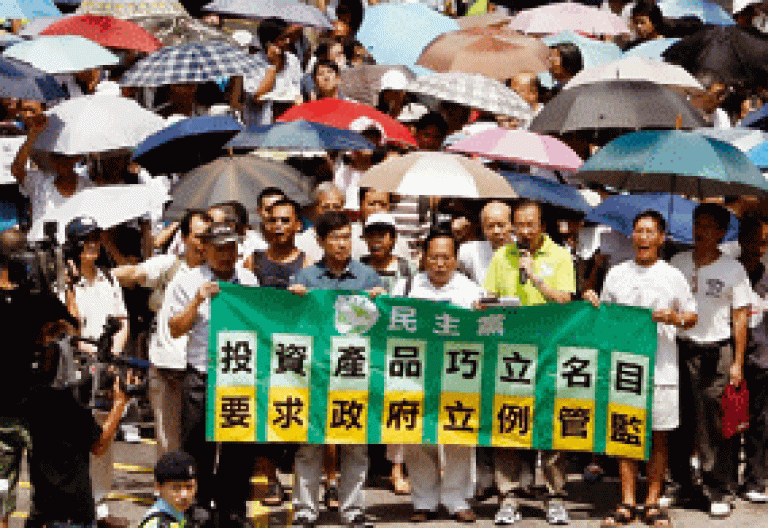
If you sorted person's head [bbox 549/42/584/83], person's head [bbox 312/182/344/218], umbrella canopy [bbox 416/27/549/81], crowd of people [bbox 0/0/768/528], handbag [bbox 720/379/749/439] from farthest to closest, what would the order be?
person's head [bbox 549/42/584/83]
umbrella canopy [bbox 416/27/549/81]
person's head [bbox 312/182/344/218]
handbag [bbox 720/379/749/439]
crowd of people [bbox 0/0/768/528]

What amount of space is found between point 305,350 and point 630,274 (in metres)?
2.24

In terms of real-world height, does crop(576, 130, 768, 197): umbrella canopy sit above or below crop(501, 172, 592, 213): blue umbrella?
above

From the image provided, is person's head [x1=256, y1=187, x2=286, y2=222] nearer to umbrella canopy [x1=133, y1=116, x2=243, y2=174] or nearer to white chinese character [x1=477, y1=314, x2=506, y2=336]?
white chinese character [x1=477, y1=314, x2=506, y2=336]

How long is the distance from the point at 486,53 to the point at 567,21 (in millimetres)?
2223

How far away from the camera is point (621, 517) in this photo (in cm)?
1188

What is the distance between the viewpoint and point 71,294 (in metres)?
12.0

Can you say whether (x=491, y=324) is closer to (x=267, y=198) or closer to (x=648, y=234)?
(x=648, y=234)

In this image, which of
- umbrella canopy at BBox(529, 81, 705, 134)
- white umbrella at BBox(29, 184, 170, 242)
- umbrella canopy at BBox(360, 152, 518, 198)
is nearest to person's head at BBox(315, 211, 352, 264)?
umbrella canopy at BBox(360, 152, 518, 198)

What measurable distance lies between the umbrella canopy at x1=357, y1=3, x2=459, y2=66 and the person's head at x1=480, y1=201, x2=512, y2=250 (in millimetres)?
5595

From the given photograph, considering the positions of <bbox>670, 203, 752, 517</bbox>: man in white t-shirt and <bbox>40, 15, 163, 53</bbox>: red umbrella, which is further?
<bbox>40, 15, 163, 53</bbox>: red umbrella

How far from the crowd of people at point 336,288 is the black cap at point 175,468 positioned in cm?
1

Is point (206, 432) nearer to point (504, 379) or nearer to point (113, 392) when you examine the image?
point (113, 392)

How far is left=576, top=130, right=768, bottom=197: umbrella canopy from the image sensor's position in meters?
12.1

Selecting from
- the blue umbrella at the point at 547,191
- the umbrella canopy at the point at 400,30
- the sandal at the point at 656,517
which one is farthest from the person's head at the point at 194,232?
the umbrella canopy at the point at 400,30
